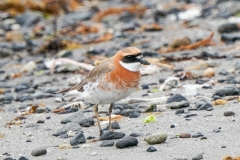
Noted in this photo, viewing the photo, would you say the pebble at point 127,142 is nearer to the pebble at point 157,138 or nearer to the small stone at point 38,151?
the pebble at point 157,138

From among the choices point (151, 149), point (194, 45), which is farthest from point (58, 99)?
point (151, 149)

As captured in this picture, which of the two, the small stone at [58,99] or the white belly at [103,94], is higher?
the white belly at [103,94]

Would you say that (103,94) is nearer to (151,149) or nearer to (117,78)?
(117,78)

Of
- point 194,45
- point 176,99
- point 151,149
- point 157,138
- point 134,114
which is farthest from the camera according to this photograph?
point 194,45

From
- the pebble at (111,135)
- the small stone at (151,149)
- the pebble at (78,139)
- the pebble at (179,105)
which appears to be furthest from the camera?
the pebble at (179,105)

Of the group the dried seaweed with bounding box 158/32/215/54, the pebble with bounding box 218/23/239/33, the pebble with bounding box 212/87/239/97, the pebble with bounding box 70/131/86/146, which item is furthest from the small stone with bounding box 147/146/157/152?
the pebble with bounding box 218/23/239/33

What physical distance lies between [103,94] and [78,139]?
535 mm

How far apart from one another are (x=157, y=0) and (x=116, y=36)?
4.12m

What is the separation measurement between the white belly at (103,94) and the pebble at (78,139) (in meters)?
0.43

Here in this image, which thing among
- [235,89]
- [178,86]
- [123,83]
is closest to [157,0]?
[178,86]

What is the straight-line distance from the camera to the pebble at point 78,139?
6295 millimetres

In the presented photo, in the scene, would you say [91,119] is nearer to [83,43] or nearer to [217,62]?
[217,62]

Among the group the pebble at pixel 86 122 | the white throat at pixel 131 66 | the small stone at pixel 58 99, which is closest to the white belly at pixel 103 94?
the white throat at pixel 131 66

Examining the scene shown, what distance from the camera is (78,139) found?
6340mm
